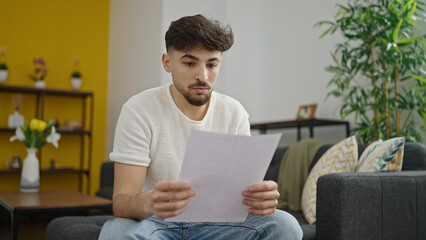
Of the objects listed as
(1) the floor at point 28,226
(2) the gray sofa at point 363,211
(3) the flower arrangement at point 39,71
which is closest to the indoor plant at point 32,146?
(1) the floor at point 28,226

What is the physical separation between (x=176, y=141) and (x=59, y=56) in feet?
13.5

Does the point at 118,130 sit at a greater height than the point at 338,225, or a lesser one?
greater

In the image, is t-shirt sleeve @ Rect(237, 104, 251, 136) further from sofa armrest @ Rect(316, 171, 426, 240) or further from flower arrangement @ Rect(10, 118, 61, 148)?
flower arrangement @ Rect(10, 118, 61, 148)

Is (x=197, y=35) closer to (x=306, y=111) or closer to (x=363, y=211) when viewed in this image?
(x=363, y=211)

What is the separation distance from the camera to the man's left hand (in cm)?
112

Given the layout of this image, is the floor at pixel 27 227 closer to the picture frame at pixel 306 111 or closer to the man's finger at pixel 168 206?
the picture frame at pixel 306 111

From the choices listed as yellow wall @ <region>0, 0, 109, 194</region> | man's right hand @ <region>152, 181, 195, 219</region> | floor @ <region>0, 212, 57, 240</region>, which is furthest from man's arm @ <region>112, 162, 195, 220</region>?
yellow wall @ <region>0, 0, 109, 194</region>

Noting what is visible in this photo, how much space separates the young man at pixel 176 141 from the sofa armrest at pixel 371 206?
0.32 m

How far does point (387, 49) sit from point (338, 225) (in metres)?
1.48

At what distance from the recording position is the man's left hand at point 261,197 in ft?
3.66

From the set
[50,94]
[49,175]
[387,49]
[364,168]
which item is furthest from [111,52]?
[364,168]

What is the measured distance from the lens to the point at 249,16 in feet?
14.6

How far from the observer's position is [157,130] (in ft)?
4.45

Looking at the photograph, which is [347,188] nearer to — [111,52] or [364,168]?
[364,168]
